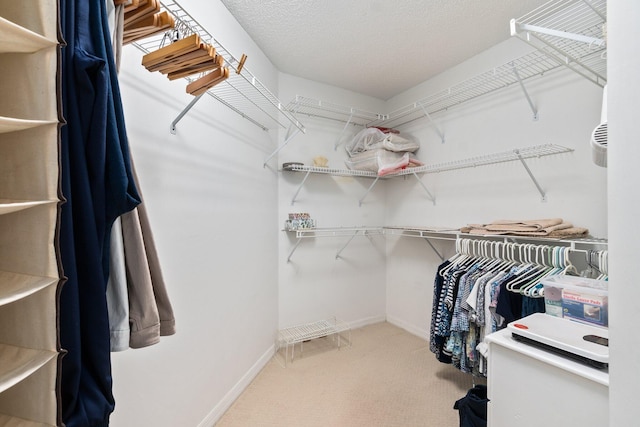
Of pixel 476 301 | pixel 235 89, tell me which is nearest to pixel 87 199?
pixel 235 89

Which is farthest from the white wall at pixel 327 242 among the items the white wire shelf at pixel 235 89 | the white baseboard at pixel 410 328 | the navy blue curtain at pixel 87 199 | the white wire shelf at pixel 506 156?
the navy blue curtain at pixel 87 199

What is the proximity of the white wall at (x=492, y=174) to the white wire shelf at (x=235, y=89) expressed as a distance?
1481 mm

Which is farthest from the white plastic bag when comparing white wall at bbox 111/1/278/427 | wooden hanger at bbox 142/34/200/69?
wooden hanger at bbox 142/34/200/69

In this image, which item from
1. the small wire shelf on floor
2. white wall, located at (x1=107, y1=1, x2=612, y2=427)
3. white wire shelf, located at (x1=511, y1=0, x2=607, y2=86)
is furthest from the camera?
the small wire shelf on floor

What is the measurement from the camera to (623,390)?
0.73m

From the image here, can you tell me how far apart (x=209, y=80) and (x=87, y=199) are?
2.22ft

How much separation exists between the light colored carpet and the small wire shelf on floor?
66 mm

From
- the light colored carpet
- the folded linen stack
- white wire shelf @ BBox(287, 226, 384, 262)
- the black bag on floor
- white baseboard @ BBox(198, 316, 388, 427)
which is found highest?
the folded linen stack

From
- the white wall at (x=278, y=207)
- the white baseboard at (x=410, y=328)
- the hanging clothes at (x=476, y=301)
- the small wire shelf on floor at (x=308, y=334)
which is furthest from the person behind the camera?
the white baseboard at (x=410, y=328)

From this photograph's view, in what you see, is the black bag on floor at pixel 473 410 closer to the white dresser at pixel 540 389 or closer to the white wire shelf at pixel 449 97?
the white dresser at pixel 540 389

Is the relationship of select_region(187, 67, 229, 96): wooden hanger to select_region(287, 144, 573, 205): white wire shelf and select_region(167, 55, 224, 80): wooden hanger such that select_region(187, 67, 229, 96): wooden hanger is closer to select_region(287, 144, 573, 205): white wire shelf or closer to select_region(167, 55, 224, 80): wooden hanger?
select_region(167, 55, 224, 80): wooden hanger

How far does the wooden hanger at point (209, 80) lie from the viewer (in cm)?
103

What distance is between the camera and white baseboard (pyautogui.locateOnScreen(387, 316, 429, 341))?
105 inches

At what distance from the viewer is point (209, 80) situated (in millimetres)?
1068
